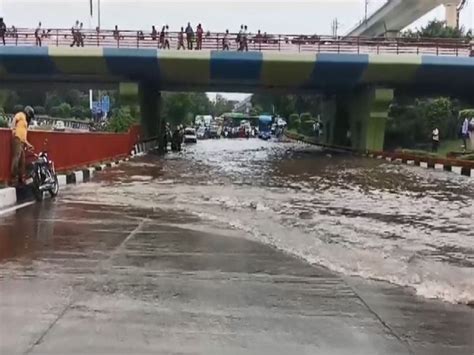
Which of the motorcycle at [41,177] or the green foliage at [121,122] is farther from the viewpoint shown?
the green foliage at [121,122]

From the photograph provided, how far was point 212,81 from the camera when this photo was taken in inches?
1677

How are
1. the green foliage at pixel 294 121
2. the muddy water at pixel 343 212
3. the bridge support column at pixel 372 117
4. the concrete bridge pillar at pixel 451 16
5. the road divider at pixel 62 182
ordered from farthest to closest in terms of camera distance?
the green foliage at pixel 294 121, the concrete bridge pillar at pixel 451 16, the bridge support column at pixel 372 117, the road divider at pixel 62 182, the muddy water at pixel 343 212

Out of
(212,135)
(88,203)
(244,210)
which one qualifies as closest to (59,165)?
(88,203)

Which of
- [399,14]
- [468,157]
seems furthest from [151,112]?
[399,14]

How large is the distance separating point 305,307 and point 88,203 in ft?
26.2

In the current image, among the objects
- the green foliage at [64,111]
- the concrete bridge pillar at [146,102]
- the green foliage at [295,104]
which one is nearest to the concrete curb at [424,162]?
the concrete bridge pillar at [146,102]

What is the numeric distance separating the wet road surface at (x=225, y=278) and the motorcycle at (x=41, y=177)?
0.46 meters

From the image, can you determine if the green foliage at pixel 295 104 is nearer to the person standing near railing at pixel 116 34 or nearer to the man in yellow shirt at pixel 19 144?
the person standing near railing at pixel 116 34

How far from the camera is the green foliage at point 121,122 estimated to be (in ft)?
117

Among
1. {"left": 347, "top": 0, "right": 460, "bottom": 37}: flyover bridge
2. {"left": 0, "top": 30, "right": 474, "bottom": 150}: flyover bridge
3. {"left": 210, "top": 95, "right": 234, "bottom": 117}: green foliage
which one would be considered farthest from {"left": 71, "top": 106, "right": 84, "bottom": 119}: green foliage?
{"left": 210, "top": 95, "right": 234, "bottom": 117}: green foliage

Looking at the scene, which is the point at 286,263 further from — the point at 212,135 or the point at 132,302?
the point at 212,135

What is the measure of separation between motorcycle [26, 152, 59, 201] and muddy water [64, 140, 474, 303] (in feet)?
1.79

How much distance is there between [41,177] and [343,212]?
5727 millimetres

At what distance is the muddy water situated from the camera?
7391 millimetres
